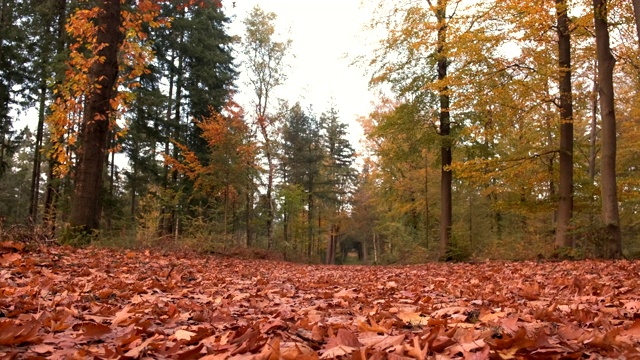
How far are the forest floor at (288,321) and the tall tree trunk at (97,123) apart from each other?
3331 millimetres

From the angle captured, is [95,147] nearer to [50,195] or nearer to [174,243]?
[174,243]

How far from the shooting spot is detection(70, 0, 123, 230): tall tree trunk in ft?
26.5

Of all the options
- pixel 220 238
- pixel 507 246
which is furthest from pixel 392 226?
pixel 220 238

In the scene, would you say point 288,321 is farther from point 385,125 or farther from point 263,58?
point 263,58

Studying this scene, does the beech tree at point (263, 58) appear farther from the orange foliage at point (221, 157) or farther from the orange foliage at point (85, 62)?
the orange foliage at point (85, 62)

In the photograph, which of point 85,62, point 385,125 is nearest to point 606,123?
point 385,125

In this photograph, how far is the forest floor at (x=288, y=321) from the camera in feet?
5.37

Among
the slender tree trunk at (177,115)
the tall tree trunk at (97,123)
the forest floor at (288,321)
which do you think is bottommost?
the forest floor at (288,321)

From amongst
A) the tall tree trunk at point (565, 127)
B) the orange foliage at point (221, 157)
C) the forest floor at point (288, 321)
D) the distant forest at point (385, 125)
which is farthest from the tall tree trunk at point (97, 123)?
the tall tree trunk at point (565, 127)

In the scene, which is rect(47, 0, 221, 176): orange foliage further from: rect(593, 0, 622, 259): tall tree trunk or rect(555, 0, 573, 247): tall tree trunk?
rect(555, 0, 573, 247): tall tree trunk

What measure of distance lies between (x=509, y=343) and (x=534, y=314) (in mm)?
1077

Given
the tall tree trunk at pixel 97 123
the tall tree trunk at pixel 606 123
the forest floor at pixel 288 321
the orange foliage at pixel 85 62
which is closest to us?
the forest floor at pixel 288 321

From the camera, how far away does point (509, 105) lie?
35.6 feet

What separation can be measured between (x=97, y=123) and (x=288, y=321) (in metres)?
7.22
